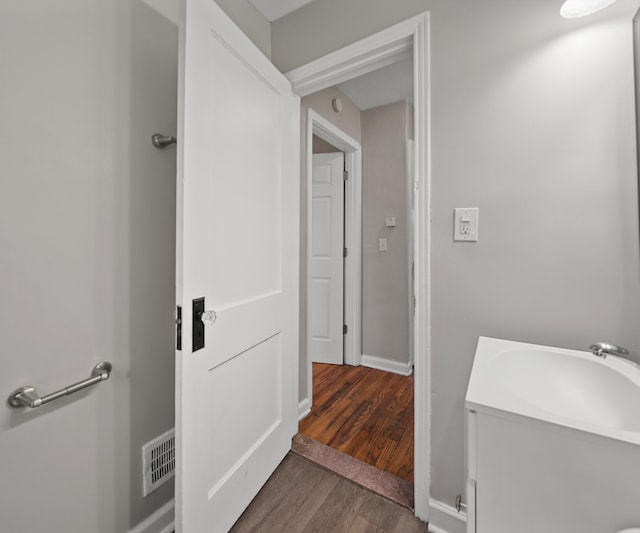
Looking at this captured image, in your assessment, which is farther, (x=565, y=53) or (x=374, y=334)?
(x=374, y=334)

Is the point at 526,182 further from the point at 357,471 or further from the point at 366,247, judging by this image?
the point at 366,247

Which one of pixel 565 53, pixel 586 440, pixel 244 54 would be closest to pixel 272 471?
pixel 586 440

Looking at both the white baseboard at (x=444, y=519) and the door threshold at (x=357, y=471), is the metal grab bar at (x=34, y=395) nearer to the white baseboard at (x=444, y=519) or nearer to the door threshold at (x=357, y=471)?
the door threshold at (x=357, y=471)

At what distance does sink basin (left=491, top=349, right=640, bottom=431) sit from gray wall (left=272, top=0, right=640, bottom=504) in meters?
0.14

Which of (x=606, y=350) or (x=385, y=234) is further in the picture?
(x=385, y=234)

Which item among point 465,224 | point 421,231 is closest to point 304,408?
point 421,231

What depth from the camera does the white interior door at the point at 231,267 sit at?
37.7 inches

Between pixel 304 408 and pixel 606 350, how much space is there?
1.70m

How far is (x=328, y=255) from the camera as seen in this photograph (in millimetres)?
2928

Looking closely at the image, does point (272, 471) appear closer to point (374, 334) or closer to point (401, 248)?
point (374, 334)

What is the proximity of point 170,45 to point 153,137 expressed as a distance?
0.40m

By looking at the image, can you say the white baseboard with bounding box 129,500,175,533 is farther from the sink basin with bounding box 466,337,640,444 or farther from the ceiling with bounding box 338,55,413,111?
the ceiling with bounding box 338,55,413,111

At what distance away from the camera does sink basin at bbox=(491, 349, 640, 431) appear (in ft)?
2.51

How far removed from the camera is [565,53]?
99cm
